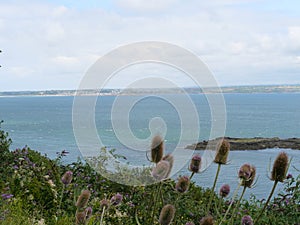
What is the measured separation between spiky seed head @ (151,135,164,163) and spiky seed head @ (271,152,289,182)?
1.70ft

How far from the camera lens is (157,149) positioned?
2.33 meters

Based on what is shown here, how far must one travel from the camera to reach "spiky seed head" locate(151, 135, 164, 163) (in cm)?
232

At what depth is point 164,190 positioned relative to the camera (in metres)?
6.18

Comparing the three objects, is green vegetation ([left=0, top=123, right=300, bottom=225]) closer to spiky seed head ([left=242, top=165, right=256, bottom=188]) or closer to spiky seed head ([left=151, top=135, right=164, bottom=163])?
spiky seed head ([left=242, top=165, right=256, bottom=188])

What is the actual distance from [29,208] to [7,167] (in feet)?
5.49

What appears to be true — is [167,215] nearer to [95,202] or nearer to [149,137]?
[149,137]

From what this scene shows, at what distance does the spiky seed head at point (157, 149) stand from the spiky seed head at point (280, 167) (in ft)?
1.70

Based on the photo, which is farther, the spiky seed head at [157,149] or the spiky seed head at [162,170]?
the spiky seed head at [157,149]

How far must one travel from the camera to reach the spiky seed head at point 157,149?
232 centimetres

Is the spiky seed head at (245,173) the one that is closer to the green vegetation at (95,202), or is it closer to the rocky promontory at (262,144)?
the green vegetation at (95,202)

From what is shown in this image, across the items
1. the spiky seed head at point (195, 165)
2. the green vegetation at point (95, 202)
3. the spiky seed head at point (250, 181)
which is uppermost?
the spiky seed head at point (195, 165)

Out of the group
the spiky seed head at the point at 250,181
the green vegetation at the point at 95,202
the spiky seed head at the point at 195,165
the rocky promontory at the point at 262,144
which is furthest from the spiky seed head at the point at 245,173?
the rocky promontory at the point at 262,144

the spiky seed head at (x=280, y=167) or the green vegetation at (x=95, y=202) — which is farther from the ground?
the spiky seed head at (x=280, y=167)

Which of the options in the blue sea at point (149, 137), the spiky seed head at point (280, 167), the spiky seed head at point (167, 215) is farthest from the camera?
the blue sea at point (149, 137)
